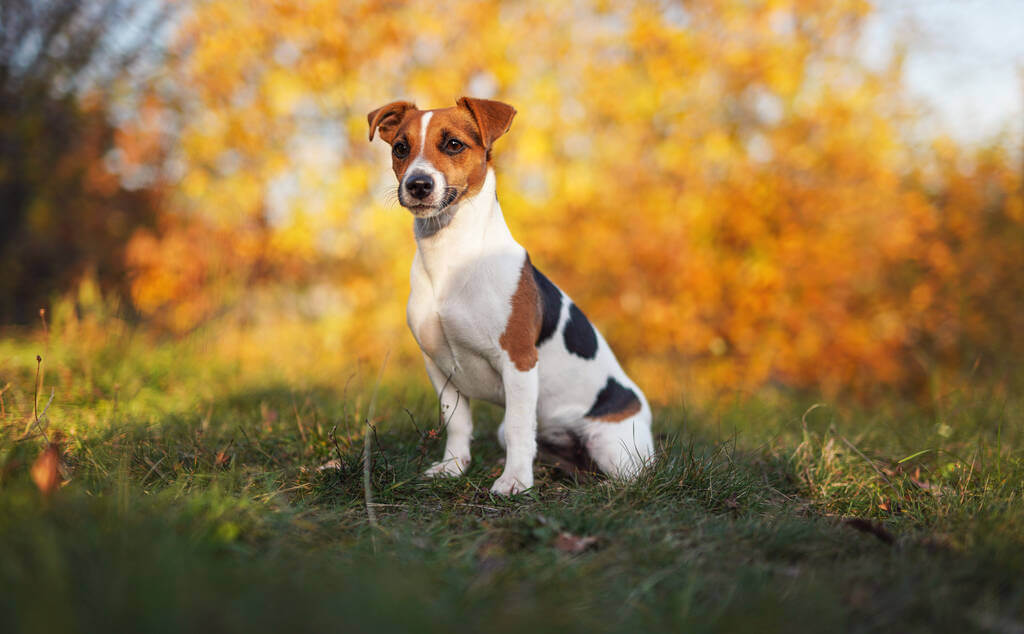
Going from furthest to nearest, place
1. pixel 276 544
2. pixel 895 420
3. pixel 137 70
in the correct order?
pixel 137 70, pixel 895 420, pixel 276 544

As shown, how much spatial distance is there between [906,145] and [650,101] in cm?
330

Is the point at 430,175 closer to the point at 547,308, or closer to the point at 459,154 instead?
the point at 459,154

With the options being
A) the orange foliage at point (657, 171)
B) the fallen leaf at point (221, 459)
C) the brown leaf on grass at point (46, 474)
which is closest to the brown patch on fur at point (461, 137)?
the fallen leaf at point (221, 459)

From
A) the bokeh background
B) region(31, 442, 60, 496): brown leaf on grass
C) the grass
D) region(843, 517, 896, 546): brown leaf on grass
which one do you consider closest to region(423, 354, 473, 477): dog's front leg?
the grass

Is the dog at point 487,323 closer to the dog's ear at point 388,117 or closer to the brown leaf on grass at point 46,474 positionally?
the dog's ear at point 388,117

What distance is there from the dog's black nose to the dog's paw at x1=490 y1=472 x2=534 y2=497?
1350 mm

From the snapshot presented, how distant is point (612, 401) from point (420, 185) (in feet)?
4.97

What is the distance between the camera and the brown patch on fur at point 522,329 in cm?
285

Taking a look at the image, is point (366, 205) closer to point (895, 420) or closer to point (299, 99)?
point (299, 99)

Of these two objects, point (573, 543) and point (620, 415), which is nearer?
point (573, 543)

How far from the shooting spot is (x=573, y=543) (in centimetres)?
209

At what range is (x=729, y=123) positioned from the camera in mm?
7918

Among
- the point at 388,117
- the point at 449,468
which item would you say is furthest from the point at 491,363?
the point at 388,117

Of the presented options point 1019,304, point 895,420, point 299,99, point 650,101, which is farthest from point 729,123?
point 299,99
